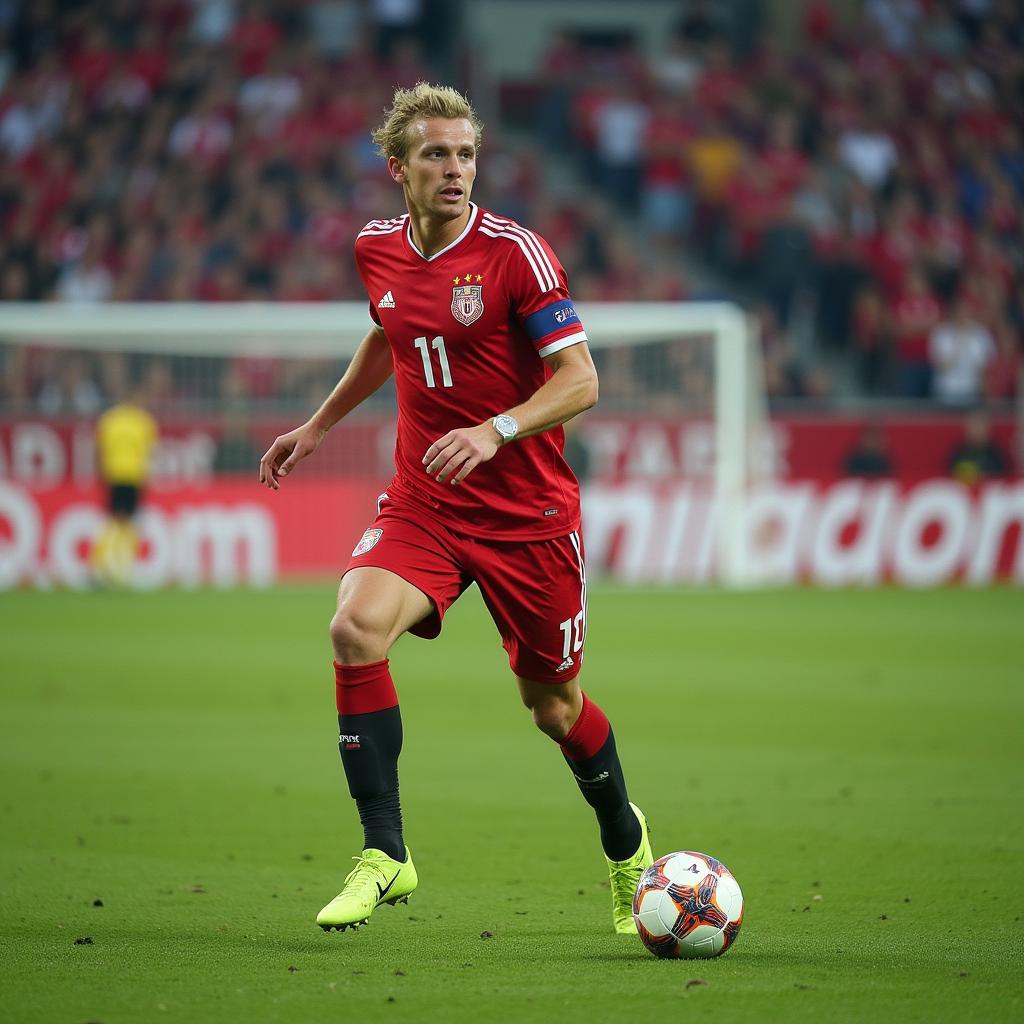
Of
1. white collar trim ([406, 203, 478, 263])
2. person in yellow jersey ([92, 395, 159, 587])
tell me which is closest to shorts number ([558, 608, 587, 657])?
white collar trim ([406, 203, 478, 263])

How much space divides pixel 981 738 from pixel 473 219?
17.3 ft

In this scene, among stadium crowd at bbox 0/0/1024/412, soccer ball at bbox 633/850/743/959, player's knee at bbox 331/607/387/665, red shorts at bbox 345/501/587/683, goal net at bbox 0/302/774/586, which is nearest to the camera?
soccer ball at bbox 633/850/743/959

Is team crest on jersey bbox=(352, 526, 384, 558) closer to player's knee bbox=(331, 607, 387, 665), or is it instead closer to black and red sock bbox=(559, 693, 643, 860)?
player's knee bbox=(331, 607, 387, 665)

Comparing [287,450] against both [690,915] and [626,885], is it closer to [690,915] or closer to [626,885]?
[626,885]

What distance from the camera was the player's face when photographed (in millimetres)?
5152

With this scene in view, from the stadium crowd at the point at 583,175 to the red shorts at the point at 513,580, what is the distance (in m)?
15.7

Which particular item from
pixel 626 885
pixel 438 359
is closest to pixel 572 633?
pixel 626 885

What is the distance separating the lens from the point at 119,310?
2083 cm

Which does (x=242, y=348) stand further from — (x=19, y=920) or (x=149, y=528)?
(x=19, y=920)

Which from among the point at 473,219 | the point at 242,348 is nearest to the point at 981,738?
the point at 473,219

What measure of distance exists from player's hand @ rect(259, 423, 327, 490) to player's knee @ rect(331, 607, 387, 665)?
2.69 feet

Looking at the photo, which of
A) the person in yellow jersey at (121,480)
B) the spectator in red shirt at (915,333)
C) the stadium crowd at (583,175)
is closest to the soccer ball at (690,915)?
the person in yellow jersey at (121,480)

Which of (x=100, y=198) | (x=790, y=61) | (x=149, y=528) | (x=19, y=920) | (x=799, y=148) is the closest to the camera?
(x=19, y=920)

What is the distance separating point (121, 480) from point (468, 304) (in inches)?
578
